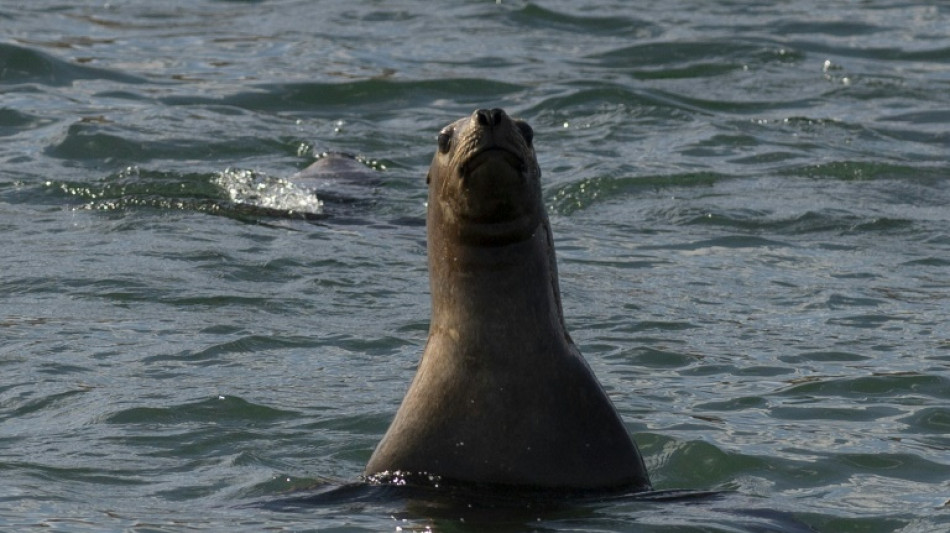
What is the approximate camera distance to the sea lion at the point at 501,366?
5.10 meters

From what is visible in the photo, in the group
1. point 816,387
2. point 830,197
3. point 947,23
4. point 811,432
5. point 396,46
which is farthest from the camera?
point 947,23

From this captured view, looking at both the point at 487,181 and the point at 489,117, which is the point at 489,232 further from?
the point at 489,117

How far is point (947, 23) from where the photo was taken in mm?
17734

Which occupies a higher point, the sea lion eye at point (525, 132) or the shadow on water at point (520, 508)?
the sea lion eye at point (525, 132)

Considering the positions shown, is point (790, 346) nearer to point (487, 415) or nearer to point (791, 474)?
point (791, 474)

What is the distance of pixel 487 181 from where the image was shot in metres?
5.03

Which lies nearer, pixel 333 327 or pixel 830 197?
pixel 333 327

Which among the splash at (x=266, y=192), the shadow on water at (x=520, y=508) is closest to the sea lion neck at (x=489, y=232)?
the shadow on water at (x=520, y=508)

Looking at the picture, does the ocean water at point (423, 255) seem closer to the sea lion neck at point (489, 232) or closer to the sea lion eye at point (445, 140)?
the sea lion neck at point (489, 232)

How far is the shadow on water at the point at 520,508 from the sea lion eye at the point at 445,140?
918 millimetres

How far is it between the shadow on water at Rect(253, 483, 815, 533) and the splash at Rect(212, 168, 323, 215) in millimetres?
5381

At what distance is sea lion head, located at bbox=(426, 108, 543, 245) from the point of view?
5008 mm

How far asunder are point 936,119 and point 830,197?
2.93 metres

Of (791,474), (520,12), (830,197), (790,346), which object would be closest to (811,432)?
(791,474)
